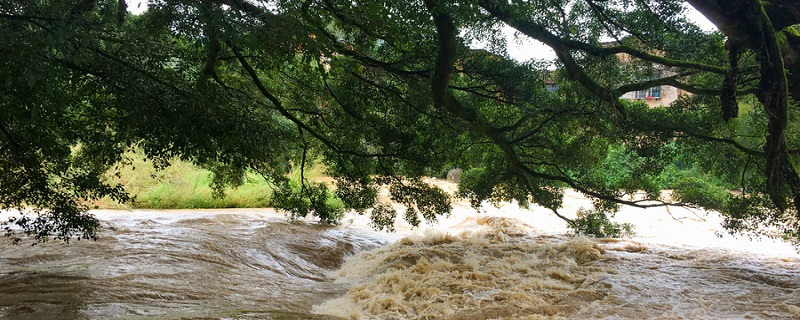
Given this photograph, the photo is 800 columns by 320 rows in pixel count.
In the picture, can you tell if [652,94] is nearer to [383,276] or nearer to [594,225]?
[594,225]

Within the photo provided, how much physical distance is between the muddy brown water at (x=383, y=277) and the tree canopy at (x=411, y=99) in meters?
0.71

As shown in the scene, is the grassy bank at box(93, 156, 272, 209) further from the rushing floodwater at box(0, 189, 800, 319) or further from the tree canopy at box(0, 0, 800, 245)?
the tree canopy at box(0, 0, 800, 245)

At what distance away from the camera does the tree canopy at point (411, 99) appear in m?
4.75

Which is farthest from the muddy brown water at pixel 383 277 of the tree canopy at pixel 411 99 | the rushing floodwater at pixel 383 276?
the tree canopy at pixel 411 99

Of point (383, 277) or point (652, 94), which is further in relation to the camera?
point (652, 94)

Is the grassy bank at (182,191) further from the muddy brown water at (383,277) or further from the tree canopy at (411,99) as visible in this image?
the tree canopy at (411,99)

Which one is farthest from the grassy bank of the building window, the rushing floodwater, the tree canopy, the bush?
the building window

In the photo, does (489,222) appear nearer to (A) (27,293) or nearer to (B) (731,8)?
(B) (731,8)

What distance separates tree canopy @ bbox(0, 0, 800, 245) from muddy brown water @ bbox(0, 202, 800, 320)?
71cm

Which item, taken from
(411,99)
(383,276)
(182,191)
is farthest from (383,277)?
(182,191)

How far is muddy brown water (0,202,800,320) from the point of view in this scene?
5848mm

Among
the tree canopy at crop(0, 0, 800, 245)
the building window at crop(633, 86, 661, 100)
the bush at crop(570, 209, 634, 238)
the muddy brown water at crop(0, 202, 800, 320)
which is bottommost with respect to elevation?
the muddy brown water at crop(0, 202, 800, 320)

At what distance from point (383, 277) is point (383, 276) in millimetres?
43

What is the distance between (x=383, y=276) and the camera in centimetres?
767
